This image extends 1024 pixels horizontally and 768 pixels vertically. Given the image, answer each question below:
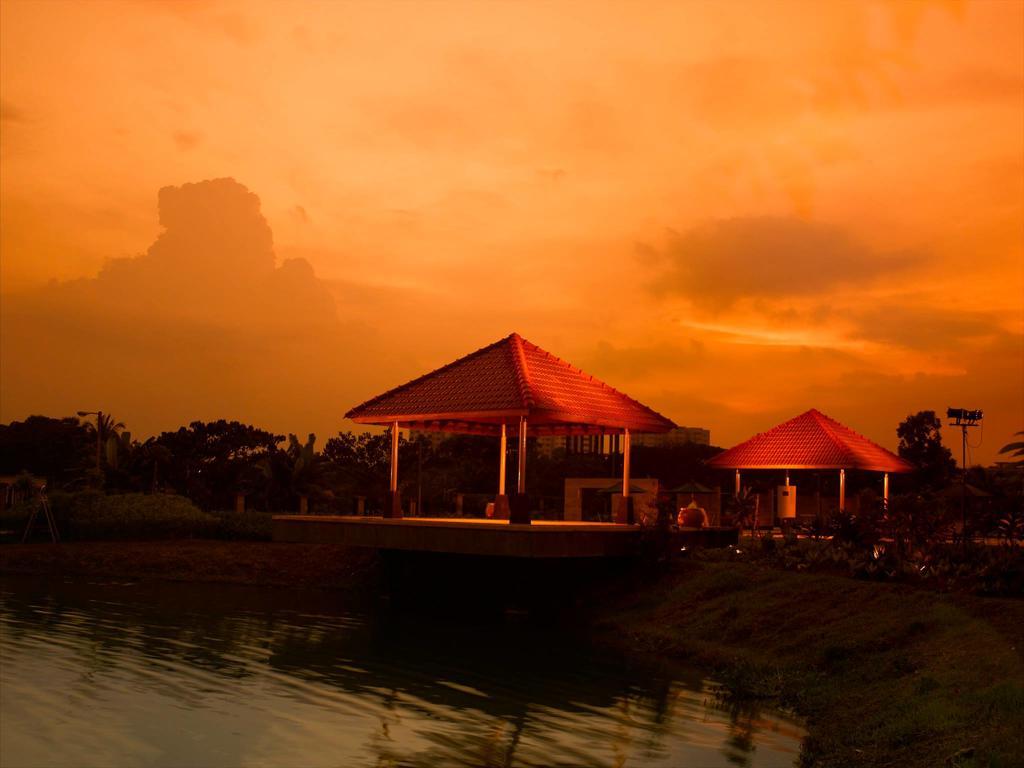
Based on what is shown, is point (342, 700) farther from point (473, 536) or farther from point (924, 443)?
point (924, 443)

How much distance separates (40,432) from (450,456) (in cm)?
3255

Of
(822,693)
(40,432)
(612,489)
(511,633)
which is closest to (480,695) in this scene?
(822,693)

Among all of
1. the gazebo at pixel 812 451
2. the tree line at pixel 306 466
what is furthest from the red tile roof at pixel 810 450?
the tree line at pixel 306 466

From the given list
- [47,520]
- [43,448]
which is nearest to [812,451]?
[47,520]

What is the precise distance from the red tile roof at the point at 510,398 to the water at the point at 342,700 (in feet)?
17.9

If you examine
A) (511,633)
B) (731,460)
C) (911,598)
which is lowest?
(511,633)

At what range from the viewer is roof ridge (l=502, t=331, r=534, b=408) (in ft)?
87.7

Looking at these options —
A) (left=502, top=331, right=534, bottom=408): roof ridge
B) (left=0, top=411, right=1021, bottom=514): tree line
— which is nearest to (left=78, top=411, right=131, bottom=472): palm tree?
(left=0, top=411, right=1021, bottom=514): tree line

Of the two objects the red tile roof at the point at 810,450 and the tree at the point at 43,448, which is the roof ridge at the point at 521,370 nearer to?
the red tile roof at the point at 810,450

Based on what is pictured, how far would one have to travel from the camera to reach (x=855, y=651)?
18250 mm

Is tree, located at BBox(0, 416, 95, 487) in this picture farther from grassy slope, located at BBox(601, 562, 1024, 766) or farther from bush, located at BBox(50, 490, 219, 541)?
grassy slope, located at BBox(601, 562, 1024, 766)

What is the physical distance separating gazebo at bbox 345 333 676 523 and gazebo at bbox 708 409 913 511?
329 inches

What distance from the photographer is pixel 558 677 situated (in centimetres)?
1923

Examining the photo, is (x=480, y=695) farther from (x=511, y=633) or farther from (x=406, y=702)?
(x=511, y=633)
